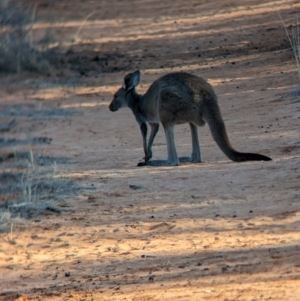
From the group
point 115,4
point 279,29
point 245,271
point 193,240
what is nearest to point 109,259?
point 193,240

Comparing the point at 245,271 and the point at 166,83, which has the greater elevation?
the point at 166,83

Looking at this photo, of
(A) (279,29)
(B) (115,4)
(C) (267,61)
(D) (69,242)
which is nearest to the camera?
(D) (69,242)

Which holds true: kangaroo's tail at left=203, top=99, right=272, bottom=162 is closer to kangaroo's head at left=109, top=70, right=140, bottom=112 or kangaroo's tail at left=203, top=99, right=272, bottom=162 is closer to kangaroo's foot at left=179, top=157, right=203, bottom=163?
kangaroo's foot at left=179, top=157, right=203, bottom=163

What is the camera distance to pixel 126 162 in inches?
390

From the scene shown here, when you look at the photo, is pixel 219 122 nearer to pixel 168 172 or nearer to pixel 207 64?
pixel 168 172

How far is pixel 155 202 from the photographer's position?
7.66 meters

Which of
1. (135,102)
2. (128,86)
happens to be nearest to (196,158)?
(135,102)

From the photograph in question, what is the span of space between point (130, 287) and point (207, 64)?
37.0 feet

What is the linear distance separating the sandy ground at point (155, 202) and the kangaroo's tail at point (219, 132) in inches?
4.3

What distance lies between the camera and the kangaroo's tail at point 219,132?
8.42 m

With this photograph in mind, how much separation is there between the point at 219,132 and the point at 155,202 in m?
1.33

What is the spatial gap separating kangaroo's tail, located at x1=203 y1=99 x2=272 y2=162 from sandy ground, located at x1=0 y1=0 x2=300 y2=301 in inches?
4.3

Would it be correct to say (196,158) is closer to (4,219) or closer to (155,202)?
(155,202)

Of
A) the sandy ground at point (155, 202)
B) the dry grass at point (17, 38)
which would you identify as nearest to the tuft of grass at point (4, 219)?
the sandy ground at point (155, 202)
